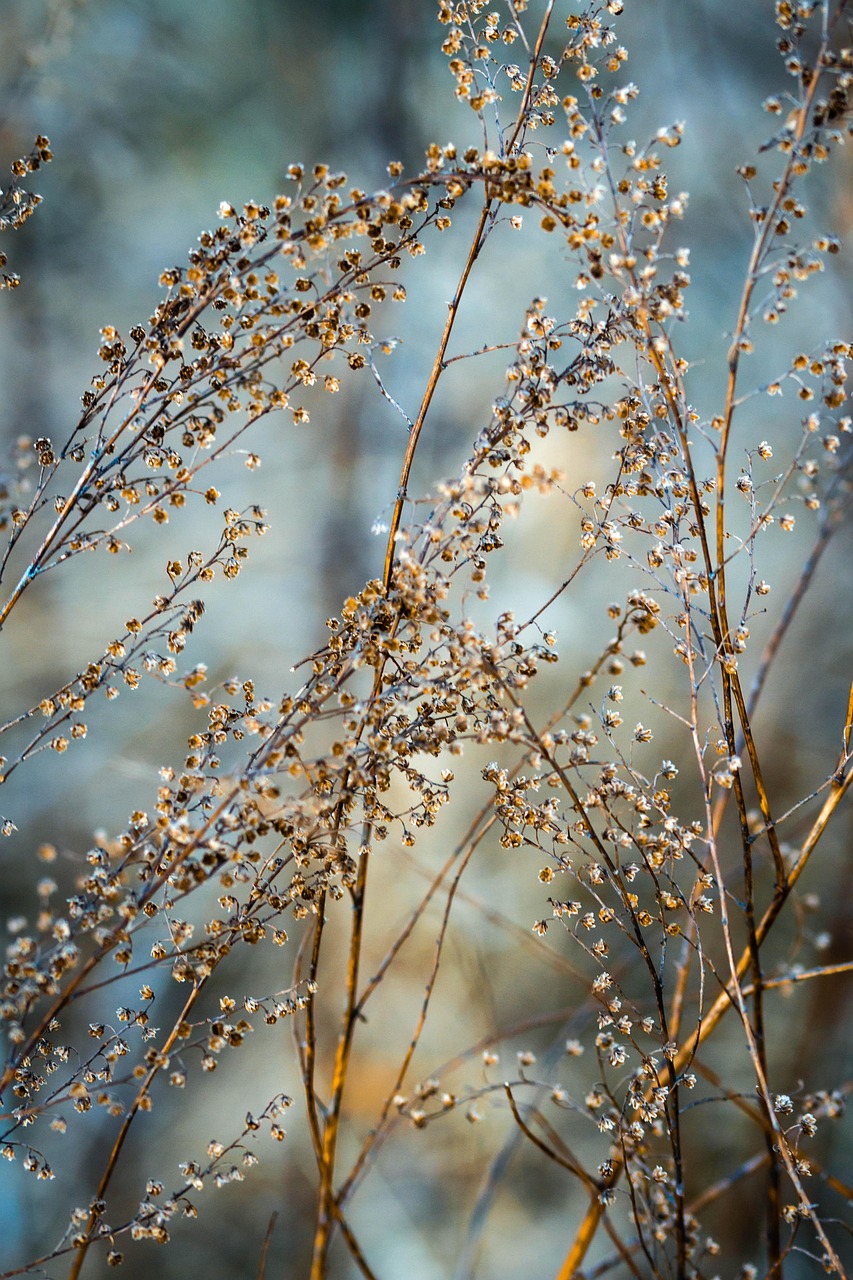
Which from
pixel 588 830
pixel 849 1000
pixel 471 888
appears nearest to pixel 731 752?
pixel 588 830

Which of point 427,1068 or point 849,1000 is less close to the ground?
point 427,1068

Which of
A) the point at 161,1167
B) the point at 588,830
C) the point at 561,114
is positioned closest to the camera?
the point at 588,830

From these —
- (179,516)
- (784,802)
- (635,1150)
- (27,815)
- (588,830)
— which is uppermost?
(179,516)

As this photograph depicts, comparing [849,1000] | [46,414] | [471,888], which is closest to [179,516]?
[46,414]

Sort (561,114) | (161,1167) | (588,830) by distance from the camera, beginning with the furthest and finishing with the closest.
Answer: (561,114) < (161,1167) < (588,830)

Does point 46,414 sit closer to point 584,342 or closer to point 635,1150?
point 584,342

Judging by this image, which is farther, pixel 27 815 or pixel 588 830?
pixel 27 815
